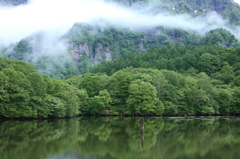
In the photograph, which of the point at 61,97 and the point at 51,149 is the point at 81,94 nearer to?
the point at 61,97

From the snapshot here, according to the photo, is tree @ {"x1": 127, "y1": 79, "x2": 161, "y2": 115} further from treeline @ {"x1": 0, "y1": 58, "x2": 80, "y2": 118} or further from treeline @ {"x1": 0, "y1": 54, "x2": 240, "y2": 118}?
treeline @ {"x1": 0, "y1": 58, "x2": 80, "y2": 118}

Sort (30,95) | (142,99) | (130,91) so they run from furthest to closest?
(130,91) < (142,99) < (30,95)

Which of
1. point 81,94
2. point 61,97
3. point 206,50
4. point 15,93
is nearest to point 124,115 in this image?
point 81,94

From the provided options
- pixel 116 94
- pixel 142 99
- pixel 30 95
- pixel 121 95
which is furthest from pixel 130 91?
pixel 30 95

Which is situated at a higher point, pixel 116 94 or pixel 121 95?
pixel 116 94

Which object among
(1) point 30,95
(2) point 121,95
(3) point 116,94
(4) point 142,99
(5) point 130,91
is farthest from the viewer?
(3) point 116,94

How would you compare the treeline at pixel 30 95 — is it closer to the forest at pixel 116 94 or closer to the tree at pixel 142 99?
the forest at pixel 116 94

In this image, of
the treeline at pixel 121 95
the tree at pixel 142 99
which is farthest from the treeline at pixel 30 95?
the tree at pixel 142 99

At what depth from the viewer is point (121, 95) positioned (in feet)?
296

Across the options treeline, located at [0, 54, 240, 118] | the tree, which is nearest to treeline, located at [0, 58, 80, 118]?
treeline, located at [0, 54, 240, 118]

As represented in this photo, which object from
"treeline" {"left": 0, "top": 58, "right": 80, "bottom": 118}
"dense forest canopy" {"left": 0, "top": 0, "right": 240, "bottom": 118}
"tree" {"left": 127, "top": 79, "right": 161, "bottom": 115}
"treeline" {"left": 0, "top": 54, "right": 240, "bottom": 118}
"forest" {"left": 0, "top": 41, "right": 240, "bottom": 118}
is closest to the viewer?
"treeline" {"left": 0, "top": 58, "right": 80, "bottom": 118}

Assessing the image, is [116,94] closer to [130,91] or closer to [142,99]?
[130,91]

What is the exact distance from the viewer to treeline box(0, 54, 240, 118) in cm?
6538

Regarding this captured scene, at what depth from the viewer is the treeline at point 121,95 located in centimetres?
6538
